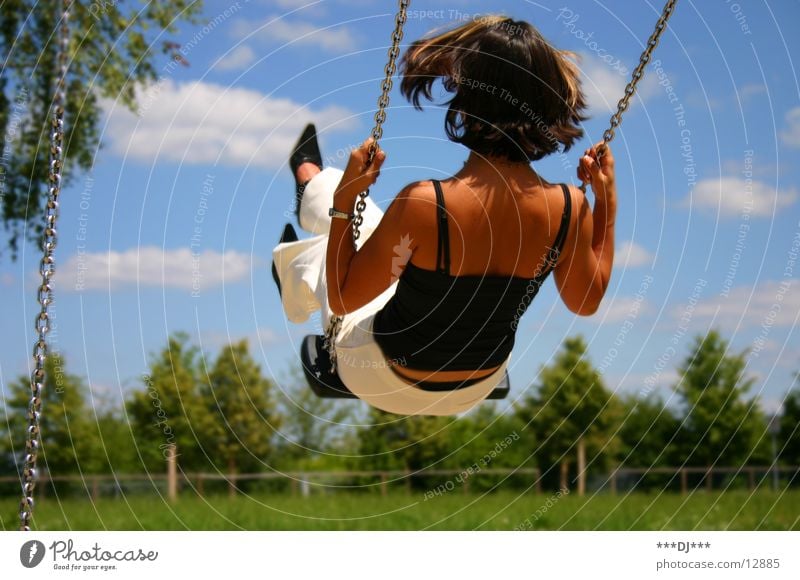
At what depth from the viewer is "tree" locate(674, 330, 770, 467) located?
57.7 ft

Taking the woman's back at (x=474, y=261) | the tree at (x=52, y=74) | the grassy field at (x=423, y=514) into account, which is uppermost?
the tree at (x=52, y=74)

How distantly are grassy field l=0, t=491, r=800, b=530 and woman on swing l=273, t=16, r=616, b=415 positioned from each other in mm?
7806

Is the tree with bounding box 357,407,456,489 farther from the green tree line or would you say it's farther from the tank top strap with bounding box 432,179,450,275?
the tank top strap with bounding box 432,179,450,275

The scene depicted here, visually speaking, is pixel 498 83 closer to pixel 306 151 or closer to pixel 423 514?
pixel 306 151

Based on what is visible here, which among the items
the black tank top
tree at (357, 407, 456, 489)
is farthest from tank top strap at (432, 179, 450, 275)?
tree at (357, 407, 456, 489)

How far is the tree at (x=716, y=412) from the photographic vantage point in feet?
57.7

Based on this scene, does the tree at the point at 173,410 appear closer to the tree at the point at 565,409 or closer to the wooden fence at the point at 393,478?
the wooden fence at the point at 393,478

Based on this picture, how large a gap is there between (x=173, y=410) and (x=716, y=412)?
36.6 ft

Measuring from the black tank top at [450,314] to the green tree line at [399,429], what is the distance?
1152 centimetres

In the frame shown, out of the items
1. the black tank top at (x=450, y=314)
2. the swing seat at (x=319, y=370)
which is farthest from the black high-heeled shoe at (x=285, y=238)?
the black tank top at (x=450, y=314)

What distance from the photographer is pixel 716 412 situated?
18.1 m

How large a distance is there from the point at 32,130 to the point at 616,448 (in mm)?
15578

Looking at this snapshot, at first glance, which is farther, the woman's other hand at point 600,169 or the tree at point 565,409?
the tree at point 565,409

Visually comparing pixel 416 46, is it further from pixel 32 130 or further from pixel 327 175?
pixel 32 130
